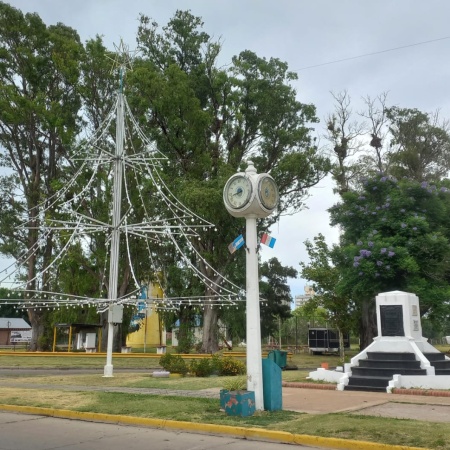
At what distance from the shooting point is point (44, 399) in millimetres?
12555

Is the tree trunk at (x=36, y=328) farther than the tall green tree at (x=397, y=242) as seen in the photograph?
Yes

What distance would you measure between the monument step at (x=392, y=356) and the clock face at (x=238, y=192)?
8.57m

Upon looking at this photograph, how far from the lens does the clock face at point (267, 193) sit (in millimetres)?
11133

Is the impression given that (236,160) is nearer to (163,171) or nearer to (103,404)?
(163,171)

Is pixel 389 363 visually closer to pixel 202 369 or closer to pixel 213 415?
pixel 202 369

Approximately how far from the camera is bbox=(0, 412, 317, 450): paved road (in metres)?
7.85

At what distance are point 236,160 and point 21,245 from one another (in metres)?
20.3

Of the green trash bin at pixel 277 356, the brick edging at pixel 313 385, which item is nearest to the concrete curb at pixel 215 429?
the green trash bin at pixel 277 356

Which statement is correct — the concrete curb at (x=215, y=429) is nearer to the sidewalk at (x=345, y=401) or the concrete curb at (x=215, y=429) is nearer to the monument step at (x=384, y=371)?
the sidewalk at (x=345, y=401)

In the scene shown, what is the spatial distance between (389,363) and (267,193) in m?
8.21

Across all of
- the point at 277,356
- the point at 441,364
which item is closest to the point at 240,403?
the point at 277,356

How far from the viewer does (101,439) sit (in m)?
8.45

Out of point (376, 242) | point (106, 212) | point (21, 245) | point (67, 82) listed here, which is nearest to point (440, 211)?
point (376, 242)

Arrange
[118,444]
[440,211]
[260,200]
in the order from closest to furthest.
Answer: [118,444] < [260,200] < [440,211]
